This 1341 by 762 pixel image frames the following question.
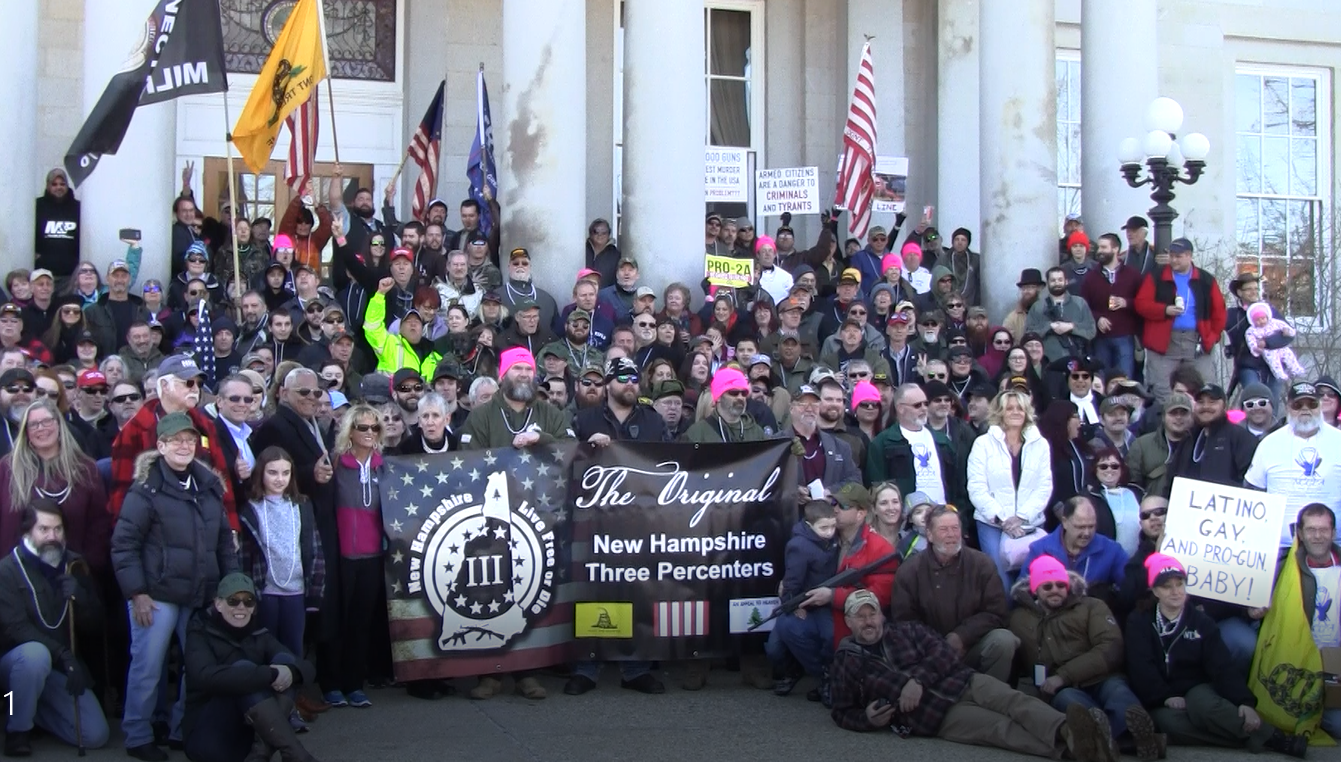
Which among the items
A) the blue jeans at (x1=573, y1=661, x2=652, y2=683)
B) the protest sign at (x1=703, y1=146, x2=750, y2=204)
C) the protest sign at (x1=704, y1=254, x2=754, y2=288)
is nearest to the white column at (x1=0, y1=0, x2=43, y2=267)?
the protest sign at (x1=704, y1=254, x2=754, y2=288)

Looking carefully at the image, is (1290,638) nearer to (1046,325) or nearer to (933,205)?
(1046,325)

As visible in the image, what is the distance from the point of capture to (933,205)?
66.5ft

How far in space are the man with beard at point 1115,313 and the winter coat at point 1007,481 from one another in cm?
454

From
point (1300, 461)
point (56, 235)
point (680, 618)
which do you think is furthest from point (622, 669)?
point (56, 235)

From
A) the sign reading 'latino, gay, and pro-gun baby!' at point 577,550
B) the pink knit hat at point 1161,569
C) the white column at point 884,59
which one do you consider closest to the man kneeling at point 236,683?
the sign reading 'latino, gay, and pro-gun baby!' at point 577,550

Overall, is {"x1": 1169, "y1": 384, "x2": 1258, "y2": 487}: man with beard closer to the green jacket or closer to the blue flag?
the green jacket

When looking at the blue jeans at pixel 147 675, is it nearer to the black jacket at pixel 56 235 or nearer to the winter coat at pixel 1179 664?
the winter coat at pixel 1179 664

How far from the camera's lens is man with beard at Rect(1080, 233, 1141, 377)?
49.6 ft

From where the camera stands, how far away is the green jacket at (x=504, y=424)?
10242 millimetres

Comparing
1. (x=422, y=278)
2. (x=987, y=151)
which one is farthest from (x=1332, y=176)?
(x=422, y=278)

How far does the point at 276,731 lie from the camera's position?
8000mm

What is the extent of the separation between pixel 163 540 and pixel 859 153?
11.0 m

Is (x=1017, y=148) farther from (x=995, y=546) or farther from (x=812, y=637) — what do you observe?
(x=812, y=637)

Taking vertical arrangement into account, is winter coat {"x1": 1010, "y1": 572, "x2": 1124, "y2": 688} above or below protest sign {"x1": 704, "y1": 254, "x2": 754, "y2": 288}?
below
